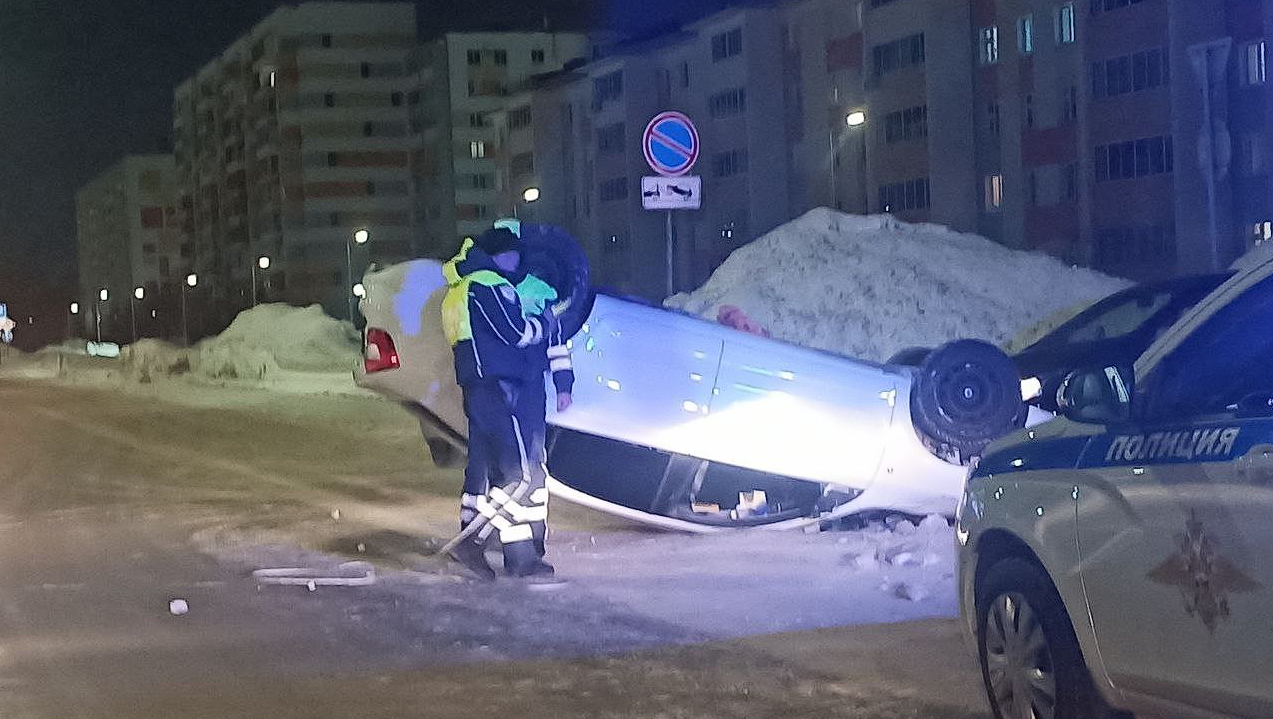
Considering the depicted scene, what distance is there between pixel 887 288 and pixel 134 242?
466 feet

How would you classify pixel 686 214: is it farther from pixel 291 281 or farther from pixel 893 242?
pixel 291 281

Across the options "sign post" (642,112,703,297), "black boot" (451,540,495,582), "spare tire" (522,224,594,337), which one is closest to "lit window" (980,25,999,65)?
"sign post" (642,112,703,297)

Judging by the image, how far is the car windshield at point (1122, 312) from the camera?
13.5m

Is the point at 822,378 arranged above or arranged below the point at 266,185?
below

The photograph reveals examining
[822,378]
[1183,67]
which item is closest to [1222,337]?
[822,378]

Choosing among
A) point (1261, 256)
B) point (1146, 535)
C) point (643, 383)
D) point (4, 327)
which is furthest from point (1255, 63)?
point (4, 327)

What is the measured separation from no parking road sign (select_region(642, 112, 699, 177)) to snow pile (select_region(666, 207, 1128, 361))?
892 centimetres

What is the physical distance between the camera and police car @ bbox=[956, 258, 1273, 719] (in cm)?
427

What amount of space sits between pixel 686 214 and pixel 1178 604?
56.5m

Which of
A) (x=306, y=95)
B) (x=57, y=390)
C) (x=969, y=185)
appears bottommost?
(x=57, y=390)

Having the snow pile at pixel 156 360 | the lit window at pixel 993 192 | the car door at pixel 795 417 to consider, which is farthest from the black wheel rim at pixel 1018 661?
the lit window at pixel 993 192

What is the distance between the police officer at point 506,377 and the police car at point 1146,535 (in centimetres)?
431

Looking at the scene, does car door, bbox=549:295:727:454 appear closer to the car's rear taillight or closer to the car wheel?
the car's rear taillight

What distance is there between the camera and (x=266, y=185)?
11562 centimetres
